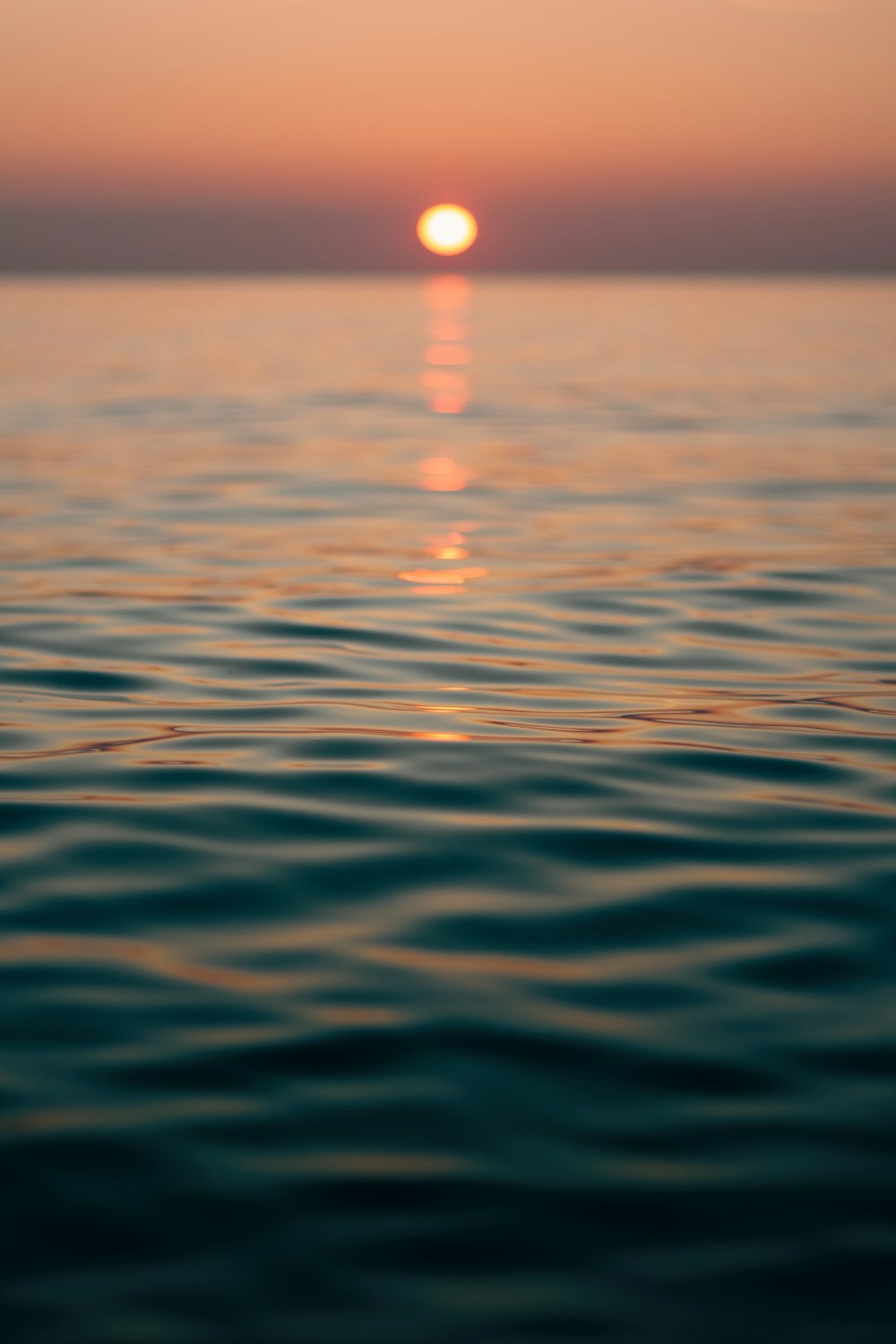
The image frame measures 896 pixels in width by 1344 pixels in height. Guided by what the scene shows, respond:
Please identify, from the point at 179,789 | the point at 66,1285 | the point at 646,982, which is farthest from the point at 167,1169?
the point at 179,789

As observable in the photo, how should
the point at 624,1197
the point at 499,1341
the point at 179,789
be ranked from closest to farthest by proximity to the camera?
the point at 499,1341 → the point at 624,1197 → the point at 179,789

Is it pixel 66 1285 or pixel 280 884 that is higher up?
pixel 280 884

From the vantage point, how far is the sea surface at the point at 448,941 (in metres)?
2.84

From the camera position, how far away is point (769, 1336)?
265cm

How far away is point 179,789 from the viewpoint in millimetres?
5789

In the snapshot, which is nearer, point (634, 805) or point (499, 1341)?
point (499, 1341)

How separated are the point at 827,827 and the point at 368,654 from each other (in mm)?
3372

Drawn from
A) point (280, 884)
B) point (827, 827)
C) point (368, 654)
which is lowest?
point (280, 884)

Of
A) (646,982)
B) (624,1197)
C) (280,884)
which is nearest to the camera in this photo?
(624,1197)

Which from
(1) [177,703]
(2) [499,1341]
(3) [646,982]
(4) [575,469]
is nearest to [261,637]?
(1) [177,703]

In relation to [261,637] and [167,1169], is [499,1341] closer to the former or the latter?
[167,1169]

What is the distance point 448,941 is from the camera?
4.38 metres

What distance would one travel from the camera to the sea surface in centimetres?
284

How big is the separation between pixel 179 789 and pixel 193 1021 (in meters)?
2.05
